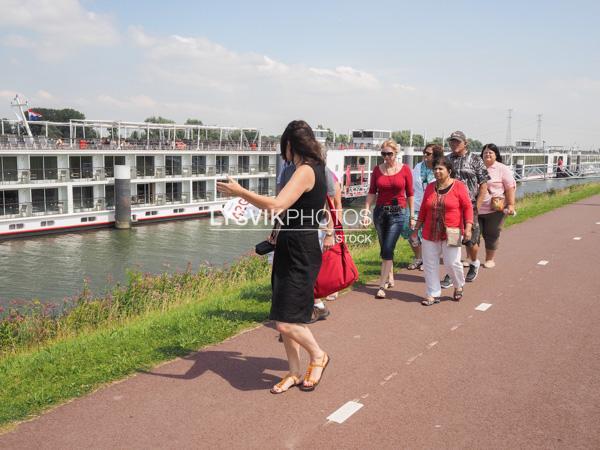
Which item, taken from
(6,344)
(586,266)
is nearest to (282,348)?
(6,344)

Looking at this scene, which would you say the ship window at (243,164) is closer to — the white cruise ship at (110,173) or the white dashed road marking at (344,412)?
the white cruise ship at (110,173)

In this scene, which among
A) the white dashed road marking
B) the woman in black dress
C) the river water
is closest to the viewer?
the white dashed road marking

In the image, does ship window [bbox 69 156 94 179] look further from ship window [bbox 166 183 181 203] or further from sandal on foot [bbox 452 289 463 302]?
sandal on foot [bbox 452 289 463 302]

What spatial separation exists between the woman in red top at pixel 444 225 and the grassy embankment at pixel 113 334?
131 centimetres

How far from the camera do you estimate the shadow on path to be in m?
4.11

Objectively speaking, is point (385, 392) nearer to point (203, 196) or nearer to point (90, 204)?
point (90, 204)

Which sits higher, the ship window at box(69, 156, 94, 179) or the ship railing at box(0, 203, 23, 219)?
the ship window at box(69, 156, 94, 179)

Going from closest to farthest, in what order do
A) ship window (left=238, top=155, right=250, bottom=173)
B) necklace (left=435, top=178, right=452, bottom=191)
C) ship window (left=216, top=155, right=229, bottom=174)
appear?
necklace (left=435, top=178, right=452, bottom=191)
ship window (left=216, top=155, right=229, bottom=174)
ship window (left=238, top=155, right=250, bottom=173)

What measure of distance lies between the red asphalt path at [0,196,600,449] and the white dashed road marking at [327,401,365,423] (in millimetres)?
49

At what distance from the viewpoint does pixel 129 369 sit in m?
4.27

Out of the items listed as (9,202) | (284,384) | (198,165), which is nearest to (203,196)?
(198,165)

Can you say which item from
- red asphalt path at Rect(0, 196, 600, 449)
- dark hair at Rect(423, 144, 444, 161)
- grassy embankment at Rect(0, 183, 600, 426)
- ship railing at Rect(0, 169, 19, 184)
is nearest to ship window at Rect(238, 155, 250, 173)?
ship railing at Rect(0, 169, 19, 184)

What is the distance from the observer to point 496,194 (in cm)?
806

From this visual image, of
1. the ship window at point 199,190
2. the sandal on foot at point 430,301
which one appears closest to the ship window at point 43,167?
the ship window at point 199,190
